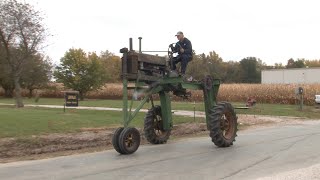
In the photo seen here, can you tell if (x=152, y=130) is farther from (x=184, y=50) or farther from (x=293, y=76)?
(x=293, y=76)

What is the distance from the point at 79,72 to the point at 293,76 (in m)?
32.1

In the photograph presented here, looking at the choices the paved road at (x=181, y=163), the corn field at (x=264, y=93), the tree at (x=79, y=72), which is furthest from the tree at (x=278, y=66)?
the paved road at (x=181, y=163)

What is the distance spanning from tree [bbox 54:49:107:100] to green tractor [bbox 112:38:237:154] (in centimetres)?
4614

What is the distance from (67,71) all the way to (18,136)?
48548 mm

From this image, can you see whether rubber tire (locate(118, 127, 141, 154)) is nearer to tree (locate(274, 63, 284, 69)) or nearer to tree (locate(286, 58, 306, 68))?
tree (locate(286, 58, 306, 68))

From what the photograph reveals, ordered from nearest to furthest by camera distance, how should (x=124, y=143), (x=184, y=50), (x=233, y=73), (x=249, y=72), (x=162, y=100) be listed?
(x=124, y=143) → (x=184, y=50) → (x=162, y=100) → (x=233, y=73) → (x=249, y=72)

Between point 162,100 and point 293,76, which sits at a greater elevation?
point 293,76

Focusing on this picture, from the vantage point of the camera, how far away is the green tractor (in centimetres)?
1351

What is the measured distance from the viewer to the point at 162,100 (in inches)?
629

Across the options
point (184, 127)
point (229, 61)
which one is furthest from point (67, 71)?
point (229, 61)

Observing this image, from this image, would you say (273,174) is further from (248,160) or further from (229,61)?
(229,61)

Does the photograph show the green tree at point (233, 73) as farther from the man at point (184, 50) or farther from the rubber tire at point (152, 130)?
the man at point (184, 50)

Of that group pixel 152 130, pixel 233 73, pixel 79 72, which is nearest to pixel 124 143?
pixel 152 130

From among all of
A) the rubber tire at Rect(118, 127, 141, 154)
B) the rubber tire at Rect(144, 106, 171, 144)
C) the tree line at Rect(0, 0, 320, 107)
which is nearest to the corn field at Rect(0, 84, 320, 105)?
the tree line at Rect(0, 0, 320, 107)
